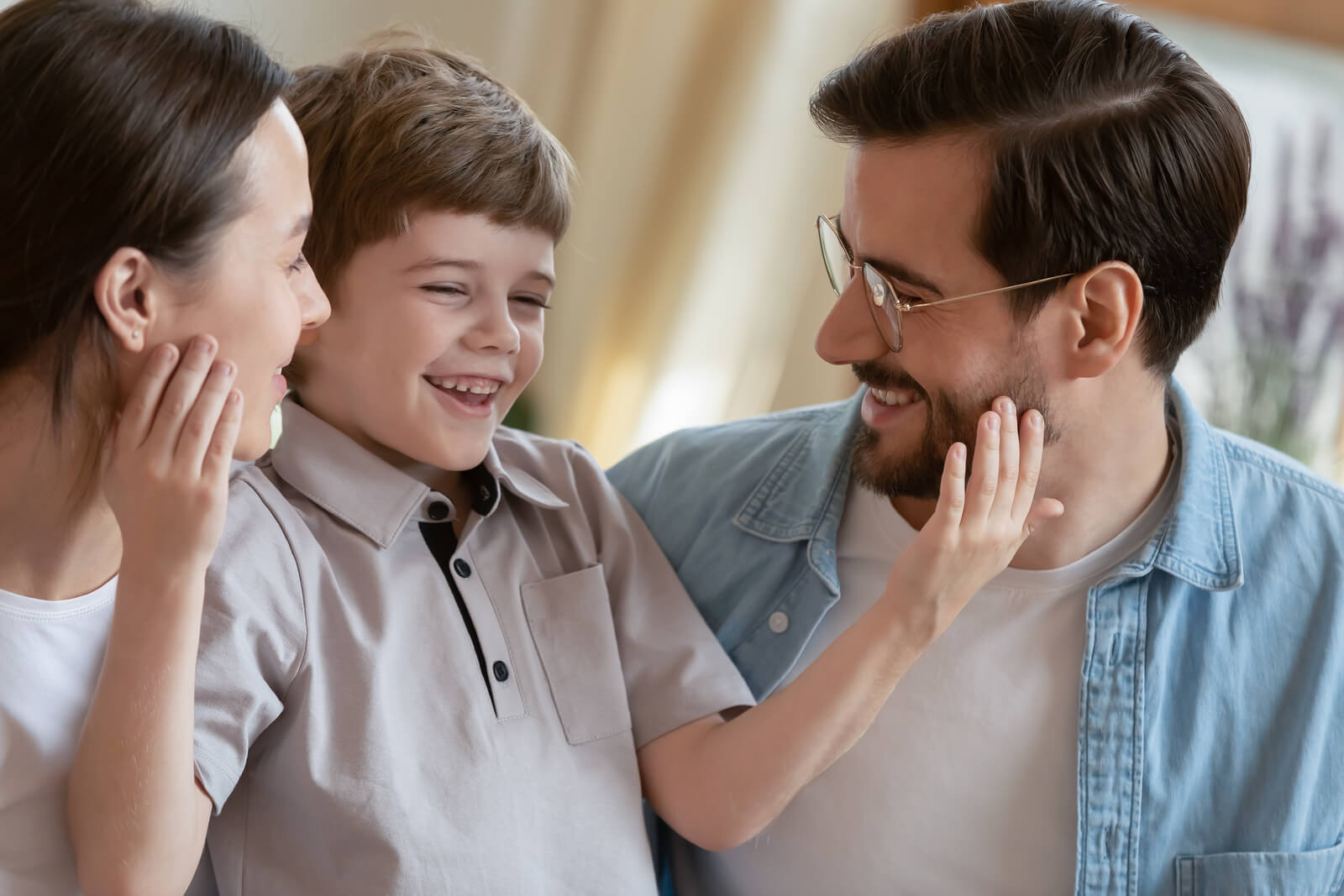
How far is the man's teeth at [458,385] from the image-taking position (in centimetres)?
138

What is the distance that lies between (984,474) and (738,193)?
63.3 inches

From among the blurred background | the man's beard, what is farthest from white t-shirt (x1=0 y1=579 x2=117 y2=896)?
the blurred background

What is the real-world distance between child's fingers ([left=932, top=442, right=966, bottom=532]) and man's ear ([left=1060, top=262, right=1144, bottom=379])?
0.83ft

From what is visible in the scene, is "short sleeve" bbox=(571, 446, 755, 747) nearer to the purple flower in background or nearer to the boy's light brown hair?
the boy's light brown hair

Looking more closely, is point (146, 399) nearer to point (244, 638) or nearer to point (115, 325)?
point (115, 325)

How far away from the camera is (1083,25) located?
1416 millimetres

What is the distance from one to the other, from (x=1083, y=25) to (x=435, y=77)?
75 centimetres

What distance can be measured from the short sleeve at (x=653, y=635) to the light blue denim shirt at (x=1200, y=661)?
97 mm

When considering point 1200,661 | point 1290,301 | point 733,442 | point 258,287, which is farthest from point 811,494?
point 1290,301

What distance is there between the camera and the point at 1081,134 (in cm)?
138

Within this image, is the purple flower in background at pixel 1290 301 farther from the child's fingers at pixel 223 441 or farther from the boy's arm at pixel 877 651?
the child's fingers at pixel 223 441

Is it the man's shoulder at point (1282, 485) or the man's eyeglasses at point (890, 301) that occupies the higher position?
the man's eyeglasses at point (890, 301)

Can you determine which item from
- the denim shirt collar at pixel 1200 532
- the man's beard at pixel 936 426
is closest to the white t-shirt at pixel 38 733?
the man's beard at pixel 936 426

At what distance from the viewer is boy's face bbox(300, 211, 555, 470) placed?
4.35 ft
